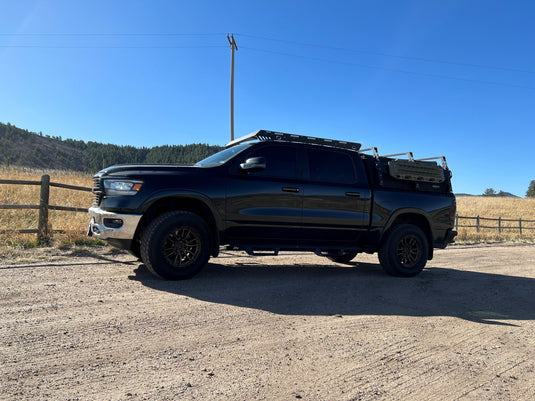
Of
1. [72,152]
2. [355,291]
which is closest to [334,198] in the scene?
[355,291]

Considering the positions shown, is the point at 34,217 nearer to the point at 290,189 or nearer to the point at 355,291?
the point at 290,189

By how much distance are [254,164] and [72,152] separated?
13006 centimetres

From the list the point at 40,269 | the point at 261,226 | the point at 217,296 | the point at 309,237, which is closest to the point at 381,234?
the point at 309,237

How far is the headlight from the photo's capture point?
13.8 feet

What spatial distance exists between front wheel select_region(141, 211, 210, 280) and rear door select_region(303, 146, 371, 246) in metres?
1.60

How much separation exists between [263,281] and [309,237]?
1.01 meters

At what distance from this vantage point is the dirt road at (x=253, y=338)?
1996mm

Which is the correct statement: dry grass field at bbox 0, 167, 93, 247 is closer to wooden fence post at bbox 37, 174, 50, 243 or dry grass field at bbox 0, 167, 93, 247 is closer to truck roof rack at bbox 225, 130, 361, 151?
wooden fence post at bbox 37, 174, 50, 243

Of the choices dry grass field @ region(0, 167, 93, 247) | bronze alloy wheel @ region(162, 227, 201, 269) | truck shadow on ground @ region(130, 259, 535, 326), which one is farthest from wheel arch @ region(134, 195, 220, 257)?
dry grass field @ region(0, 167, 93, 247)

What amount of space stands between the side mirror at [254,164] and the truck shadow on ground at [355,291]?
1.56 meters

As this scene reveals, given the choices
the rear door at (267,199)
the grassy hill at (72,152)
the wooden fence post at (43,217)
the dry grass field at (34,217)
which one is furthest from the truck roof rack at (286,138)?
the grassy hill at (72,152)

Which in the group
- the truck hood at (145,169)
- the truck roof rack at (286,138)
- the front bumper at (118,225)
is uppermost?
the truck roof rack at (286,138)

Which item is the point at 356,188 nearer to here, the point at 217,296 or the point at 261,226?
the point at 261,226

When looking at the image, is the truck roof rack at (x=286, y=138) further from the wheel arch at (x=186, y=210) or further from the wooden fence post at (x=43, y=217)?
the wooden fence post at (x=43, y=217)
